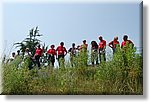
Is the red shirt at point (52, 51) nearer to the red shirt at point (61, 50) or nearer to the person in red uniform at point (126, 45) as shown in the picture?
the red shirt at point (61, 50)

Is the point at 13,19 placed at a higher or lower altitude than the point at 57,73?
higher

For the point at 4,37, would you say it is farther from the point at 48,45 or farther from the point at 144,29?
the point at 144,29

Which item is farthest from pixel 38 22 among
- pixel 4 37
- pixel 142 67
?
pixel 142 67

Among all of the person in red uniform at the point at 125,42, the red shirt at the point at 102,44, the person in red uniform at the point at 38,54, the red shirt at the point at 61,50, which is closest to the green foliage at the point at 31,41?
the person in red uniform at the point at 38,54

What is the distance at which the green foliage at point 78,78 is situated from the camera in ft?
7.59

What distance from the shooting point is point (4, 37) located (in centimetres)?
233

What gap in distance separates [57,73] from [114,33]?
426 millimetres

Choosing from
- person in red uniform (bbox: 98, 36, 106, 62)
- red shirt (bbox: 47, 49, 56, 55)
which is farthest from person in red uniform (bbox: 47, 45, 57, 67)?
Answer: person in red uniform (bbox: 98, 36, 106, 62)

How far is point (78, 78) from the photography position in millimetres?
2326

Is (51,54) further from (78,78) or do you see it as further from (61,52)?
(78,78)

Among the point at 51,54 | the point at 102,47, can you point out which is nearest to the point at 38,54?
the point at 51,54

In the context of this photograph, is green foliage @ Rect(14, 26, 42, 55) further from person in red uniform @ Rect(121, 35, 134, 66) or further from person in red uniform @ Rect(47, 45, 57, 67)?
person in red uniform @ Rect(121, 35, 134, 66)

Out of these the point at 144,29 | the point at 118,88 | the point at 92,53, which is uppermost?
the point at 144,29

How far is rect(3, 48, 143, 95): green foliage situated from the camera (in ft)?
7.59
